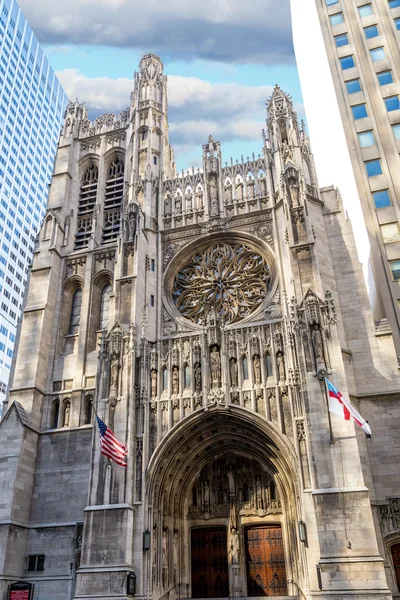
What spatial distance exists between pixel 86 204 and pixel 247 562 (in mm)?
25595

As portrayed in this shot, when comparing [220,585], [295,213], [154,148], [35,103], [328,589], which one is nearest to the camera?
[328,589]

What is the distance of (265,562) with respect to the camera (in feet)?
81.8

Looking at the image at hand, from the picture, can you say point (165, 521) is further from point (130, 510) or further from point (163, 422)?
point (163, 422)

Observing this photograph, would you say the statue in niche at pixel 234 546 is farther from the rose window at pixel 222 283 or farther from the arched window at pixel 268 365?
the rose window at pixel 222 283

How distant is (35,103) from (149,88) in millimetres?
58489

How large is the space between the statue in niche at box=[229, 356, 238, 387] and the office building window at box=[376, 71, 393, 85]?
2456cm

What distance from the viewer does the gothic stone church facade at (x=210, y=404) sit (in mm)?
22594

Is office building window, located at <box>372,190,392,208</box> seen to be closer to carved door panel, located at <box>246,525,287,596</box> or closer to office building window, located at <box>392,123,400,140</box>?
office building window, located at <box>392,123,400,140</box>

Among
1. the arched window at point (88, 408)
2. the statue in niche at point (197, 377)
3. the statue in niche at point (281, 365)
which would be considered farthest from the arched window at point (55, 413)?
the statue in niche at point (281, 365)

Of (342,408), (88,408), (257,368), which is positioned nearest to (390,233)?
(257,368)

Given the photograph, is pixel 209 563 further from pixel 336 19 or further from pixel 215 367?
pixel 336 19

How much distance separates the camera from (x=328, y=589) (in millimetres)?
19922

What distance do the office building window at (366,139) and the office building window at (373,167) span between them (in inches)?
56.1

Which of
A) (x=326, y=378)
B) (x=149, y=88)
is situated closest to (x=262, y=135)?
(x=149, y=88)
